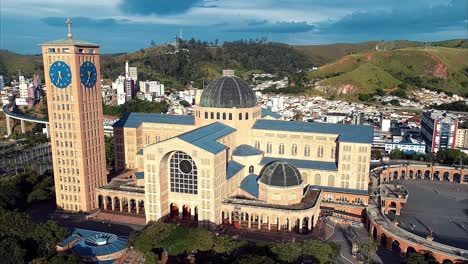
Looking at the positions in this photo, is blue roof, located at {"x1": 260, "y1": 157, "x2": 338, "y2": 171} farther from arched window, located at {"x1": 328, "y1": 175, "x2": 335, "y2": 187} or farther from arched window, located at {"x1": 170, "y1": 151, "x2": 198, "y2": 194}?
arched window, located at {"x1": 170, "y1": 151, "x2": 198, "y2": 194}

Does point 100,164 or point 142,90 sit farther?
point 142,90

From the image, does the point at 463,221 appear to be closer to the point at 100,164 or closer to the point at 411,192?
the point at 411,192

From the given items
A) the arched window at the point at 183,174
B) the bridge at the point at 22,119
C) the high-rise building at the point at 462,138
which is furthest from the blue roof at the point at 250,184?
the bridge at the point at 22,119

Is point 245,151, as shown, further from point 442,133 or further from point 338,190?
point 442,133

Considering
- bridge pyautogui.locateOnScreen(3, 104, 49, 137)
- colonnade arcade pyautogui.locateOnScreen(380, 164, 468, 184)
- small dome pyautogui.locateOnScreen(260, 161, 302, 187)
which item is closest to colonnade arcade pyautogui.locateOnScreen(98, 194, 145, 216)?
small dome pyautogui.locateOnScreen(260, 161, 302, 187)

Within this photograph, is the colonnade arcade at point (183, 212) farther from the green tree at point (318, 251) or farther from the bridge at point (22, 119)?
the bridge at point (22, 119)

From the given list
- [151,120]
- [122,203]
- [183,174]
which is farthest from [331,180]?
[151,120]

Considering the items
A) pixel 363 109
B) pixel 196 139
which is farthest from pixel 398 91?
pixel 196 139
